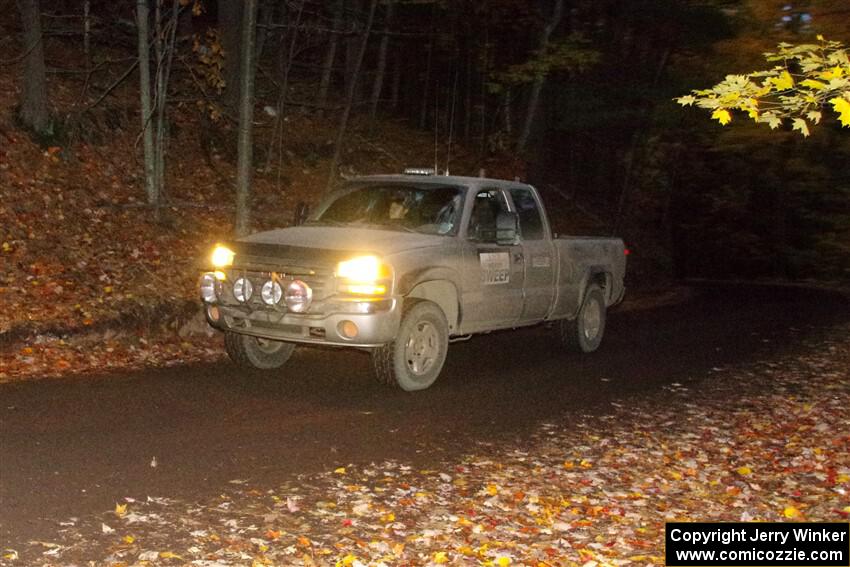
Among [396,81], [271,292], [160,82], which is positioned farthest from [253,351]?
[396,81]

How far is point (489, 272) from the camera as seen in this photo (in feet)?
33.4

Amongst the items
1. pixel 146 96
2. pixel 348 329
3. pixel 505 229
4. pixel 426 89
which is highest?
pixel 426 89

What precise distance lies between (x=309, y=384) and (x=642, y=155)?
26317 mm

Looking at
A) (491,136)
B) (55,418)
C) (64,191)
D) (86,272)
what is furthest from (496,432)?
(491,136)

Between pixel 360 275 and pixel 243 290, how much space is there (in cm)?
124

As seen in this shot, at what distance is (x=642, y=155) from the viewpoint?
1336 inches

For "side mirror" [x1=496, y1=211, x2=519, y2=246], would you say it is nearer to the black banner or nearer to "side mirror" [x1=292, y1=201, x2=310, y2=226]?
"side mirror" [x1=292, y1=201, x2=310, y2=226]

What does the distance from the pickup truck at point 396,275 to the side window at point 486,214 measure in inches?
0.5

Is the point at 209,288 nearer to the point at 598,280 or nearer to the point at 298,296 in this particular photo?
the point at 298,296

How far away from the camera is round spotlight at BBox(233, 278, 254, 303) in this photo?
9141 mm

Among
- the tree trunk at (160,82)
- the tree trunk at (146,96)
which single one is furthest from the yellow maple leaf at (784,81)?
the tree trunk at (146,96)

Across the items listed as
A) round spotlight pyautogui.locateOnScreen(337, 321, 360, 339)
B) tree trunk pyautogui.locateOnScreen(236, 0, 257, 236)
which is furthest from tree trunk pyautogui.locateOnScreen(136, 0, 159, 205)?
round spotlight pyautogui.locateOnScreen(337, 321, 360, 339)

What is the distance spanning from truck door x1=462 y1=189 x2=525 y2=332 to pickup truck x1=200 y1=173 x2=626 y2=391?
13 millimetres

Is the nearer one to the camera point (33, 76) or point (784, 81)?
point (784, 81)
